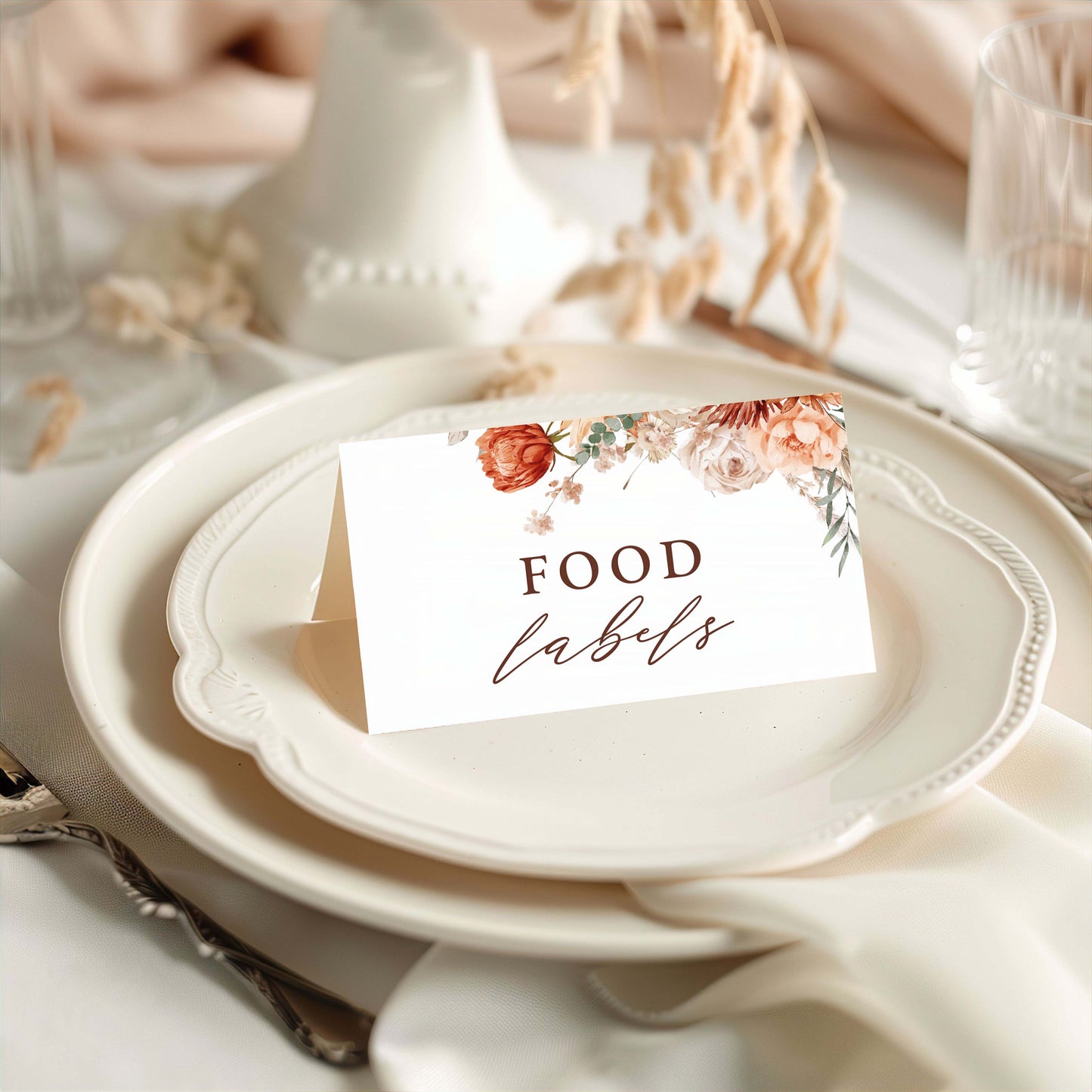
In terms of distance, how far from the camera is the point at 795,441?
65cm

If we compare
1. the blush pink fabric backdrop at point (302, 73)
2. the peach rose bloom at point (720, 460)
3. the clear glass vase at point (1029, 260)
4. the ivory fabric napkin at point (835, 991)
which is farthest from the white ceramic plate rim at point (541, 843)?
the blush pink fabric backdrop at point (302, 73)

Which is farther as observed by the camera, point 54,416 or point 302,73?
point 302,73

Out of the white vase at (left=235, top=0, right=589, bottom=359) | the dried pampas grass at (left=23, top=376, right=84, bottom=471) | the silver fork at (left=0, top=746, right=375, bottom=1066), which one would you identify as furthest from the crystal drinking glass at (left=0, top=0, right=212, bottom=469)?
the silver fork at (left=0, top=746, right=375, bottom=1066)

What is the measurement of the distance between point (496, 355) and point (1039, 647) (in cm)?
46

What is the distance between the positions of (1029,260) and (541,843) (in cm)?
68

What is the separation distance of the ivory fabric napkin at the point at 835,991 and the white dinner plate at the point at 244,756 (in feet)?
0.14

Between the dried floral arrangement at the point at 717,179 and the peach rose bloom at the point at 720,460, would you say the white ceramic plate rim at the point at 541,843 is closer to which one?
the peach rose bloom at the point at 720,460

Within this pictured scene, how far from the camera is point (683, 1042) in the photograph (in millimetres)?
532

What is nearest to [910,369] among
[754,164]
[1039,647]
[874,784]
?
[754,164]

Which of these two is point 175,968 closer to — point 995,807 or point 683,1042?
point 683,1042

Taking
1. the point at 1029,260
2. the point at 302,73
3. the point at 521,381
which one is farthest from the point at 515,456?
the point at 302,73

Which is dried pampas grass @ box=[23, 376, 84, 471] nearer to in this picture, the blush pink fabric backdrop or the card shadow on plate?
the card shadow on plate

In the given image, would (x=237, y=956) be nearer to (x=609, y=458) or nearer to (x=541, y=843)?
(x=541, y=843)

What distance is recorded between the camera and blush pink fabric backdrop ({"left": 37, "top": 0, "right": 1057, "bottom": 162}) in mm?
1312
